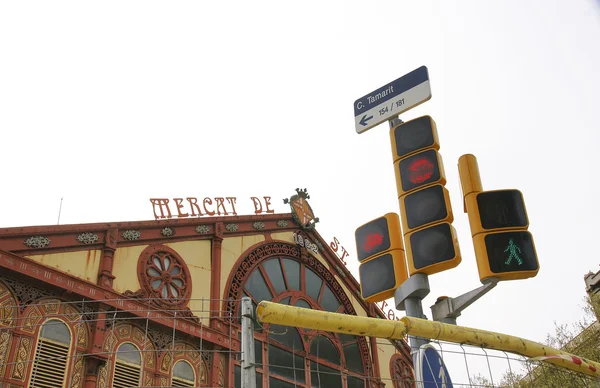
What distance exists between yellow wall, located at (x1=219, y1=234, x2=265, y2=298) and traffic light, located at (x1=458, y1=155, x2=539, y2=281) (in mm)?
13659

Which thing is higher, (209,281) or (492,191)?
(209,281)

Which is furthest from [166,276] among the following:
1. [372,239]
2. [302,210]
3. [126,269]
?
[372,239]

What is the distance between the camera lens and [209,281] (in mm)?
20250

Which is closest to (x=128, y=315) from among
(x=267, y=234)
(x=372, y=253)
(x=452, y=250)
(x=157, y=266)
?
(x=157, y=266)

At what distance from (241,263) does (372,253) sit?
44.0 feet

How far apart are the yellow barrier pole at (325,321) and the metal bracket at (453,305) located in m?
0.82

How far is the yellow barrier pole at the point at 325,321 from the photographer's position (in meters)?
7.14

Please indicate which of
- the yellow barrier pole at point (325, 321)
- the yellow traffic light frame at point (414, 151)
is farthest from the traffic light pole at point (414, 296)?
the yellow traffic light frame at point (414, 151)

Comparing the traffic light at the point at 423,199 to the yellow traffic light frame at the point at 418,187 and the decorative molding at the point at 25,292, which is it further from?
the decorative molding at the point at 25,292

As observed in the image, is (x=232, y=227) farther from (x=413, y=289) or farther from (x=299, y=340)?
(x=413, y=289)

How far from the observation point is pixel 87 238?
679 inches

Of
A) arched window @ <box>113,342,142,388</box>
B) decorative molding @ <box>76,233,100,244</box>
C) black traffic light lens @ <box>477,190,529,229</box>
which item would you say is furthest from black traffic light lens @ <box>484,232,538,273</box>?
decorative molding @ <box>76,233,100,244</box>

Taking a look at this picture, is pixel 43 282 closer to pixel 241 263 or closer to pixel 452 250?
pixel 241 263

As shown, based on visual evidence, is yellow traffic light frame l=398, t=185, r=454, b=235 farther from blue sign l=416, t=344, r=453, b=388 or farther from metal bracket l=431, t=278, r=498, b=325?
blue sign l=416, t=344, r=453, b=388
